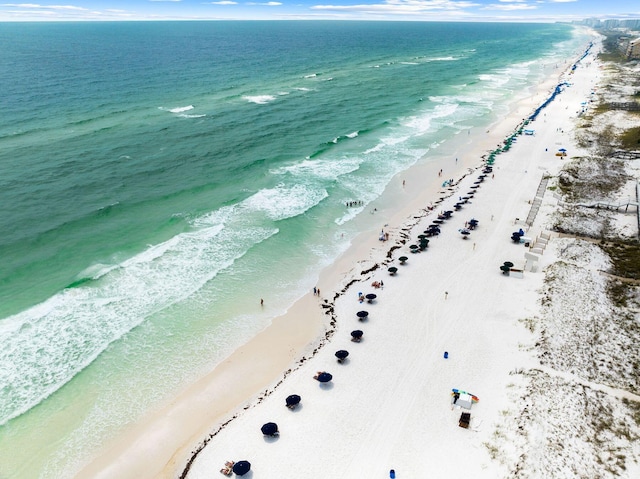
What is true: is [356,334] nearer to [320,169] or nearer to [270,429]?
[270,429]

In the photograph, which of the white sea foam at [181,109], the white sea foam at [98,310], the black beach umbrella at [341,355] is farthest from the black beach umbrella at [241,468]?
the white sea foam at [181,109]

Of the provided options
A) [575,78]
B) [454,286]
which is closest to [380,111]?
[454,286]

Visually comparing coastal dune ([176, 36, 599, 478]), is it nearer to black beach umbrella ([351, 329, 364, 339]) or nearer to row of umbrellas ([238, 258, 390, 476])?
row of umbrellas ([238, 258, 390, 476])

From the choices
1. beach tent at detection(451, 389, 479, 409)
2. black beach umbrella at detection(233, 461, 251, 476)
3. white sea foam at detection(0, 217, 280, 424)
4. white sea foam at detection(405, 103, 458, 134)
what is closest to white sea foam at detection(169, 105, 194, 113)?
white sea foam at detection(405, 103, 458, 134)

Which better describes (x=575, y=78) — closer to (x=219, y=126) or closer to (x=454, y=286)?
(x=219, y=126)

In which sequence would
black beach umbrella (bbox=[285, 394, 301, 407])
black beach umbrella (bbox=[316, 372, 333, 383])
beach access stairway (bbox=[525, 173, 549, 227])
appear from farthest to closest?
beach access stairway (bbox=[525, 173, 549, 227]) → black beach umbrella (bbox=[316, 372, 333, 383]) → black beach umbrella (bbox=[285, 394, 301, 407])

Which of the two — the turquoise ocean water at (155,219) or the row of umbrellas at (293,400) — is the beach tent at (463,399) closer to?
the row of umbrellas at (293,400)
